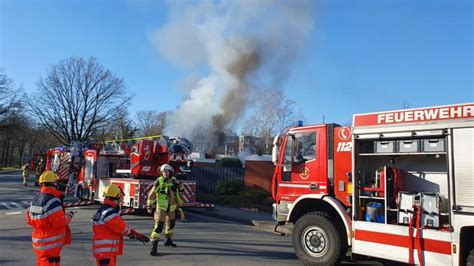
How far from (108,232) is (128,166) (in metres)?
9.62

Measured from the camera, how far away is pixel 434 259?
5.42 m

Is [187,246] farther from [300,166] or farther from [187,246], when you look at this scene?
[300,166]

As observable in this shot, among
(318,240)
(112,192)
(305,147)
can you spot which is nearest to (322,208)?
(318,240)

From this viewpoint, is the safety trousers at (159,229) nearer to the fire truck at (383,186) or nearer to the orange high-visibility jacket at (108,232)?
the fire truck at (383,186)

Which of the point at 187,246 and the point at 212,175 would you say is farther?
the point at 212,175

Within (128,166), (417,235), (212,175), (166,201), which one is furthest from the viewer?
(212,175)

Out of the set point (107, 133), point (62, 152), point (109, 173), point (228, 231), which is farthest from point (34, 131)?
point (228, 231)

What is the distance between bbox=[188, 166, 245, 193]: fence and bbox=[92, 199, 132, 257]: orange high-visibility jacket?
1488cm

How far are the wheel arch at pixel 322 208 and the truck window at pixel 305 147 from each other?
0.72 m

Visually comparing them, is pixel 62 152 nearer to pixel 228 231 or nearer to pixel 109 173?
pixel 109 173

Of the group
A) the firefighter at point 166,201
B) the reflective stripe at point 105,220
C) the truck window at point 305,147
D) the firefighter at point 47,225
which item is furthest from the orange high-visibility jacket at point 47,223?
the truck window at point 305,147

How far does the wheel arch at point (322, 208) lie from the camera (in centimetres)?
643

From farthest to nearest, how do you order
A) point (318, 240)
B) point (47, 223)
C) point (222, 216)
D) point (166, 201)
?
1. point (222, 216)
2. point (166, 201)
3. point (318, 240)
4. point (47, 223)

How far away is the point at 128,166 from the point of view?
14117 mm
